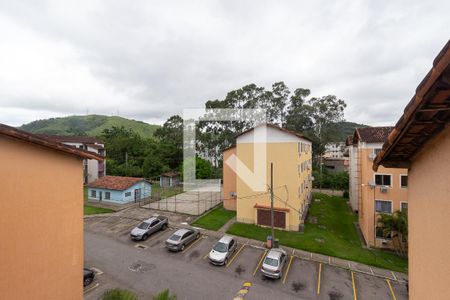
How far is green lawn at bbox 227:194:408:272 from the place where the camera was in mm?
15877

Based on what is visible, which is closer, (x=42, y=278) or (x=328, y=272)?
(x=42, y=278)

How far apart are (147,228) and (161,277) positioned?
5796 millimetres

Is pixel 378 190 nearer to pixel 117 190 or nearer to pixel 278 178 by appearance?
pixel 278 178

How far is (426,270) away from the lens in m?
3.40

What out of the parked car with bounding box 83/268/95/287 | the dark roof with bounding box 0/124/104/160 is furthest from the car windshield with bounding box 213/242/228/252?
the dark roof with bounding box 0/124/104/160

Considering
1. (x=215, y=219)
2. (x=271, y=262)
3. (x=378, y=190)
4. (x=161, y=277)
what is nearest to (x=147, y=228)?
(x=161, y=277)

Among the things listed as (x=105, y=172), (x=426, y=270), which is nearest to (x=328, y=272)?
(x=426, y=270)

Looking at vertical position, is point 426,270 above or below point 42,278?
above

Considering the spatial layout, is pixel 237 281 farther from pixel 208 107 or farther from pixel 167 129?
pixel 167 129

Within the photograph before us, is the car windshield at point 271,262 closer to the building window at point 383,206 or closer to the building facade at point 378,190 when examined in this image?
the building facade at point 378,190

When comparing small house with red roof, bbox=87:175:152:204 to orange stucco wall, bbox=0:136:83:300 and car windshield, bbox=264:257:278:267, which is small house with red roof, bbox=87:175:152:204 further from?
orange stucco wall, bbox=0:136:83:300

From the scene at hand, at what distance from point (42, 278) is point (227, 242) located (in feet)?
37.9

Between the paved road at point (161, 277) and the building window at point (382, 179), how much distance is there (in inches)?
486

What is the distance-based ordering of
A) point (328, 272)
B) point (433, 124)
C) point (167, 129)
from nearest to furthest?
point (433, 124)
point (328, 272)
point (167, 129)
